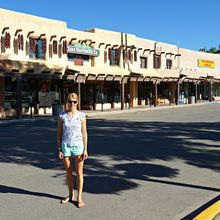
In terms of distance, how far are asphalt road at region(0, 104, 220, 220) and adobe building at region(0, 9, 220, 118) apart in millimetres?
13301

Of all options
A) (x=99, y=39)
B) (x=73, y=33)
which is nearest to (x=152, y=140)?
(x=73, y=33)

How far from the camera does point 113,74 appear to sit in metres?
33.6

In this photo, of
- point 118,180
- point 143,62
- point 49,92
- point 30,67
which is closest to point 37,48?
point 30,67

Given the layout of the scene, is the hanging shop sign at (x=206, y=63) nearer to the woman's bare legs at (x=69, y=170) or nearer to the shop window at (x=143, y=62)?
the shop window at (x=143, y=62)

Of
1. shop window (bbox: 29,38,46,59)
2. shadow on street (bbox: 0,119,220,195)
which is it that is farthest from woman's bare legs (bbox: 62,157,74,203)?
shop window (bbox: 29,38,46,59)

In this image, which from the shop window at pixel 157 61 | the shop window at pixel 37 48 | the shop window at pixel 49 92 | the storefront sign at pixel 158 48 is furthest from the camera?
the shop window at pixel 157 61

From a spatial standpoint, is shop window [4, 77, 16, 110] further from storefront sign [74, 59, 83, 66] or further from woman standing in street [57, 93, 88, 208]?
woman standing in street [57, 93, 88, 208]

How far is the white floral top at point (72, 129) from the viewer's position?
5812mm

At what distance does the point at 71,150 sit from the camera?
5844 mm

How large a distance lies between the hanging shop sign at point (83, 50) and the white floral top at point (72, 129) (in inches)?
969

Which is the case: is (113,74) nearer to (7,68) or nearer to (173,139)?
(7,68)

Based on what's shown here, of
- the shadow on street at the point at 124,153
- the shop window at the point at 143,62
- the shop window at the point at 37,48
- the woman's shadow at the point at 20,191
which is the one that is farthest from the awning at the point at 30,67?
the woman's shadow at the point at 20,191

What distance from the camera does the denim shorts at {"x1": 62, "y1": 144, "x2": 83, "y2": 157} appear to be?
5840 mm

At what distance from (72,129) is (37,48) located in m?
22.7
